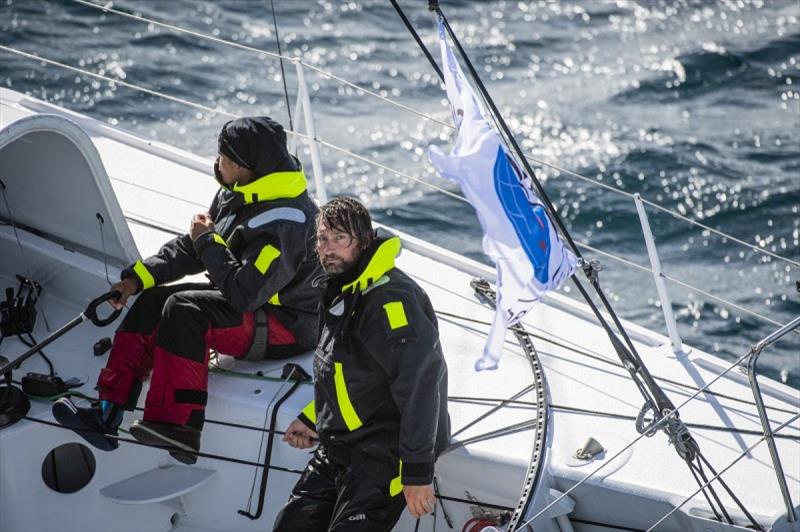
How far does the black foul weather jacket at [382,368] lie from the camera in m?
3.15

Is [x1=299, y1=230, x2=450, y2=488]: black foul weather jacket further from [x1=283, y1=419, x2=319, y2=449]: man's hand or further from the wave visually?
the wave

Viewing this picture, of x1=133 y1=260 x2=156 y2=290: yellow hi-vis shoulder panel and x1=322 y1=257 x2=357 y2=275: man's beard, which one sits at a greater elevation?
x1=322 y1=257 x2=357 y2=275: man's beard

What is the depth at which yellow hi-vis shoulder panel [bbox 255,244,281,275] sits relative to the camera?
12.1 ft

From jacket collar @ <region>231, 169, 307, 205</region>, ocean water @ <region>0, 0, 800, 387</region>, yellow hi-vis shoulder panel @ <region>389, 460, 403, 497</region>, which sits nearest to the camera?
yellow hi-vis shoulder panel @ <region>389, 460, 403, 497</region>

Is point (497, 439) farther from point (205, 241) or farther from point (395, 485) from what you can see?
point (205, 241)

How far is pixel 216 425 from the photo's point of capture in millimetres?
4004

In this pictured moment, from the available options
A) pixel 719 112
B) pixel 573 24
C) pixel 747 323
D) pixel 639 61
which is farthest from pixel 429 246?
pixel 573 24

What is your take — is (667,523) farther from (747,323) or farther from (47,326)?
(747,323)

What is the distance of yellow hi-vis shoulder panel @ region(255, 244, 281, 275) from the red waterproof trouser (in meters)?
0.27

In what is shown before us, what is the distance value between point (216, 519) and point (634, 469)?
162 centimetres

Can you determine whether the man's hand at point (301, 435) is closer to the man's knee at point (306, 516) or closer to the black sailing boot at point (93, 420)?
the man's knee at point (306, 516)

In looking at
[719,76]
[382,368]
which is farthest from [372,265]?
[719,76]

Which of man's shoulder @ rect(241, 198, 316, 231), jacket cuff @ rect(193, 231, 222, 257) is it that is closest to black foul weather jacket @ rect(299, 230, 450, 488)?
man's shoulder @ rect(241, 198, 316, 231)

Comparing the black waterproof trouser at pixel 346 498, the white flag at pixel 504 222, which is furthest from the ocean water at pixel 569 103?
the white flag at pixel 504 222
